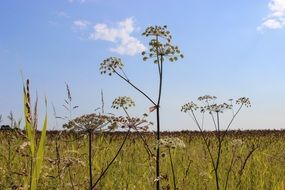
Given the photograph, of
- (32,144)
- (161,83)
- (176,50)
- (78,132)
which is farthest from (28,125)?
(176,50)

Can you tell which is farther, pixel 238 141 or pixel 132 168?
pixel 132 168

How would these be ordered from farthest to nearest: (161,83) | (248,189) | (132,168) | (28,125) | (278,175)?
(132,168) → (278,175) → (248,189) → (161,83) → (28,125)

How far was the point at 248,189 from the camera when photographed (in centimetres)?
541

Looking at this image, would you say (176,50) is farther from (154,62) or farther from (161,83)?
(161,83)

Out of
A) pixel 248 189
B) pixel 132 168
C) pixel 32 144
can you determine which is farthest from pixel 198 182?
pixel 32 144

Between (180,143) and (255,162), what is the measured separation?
5.20 metres

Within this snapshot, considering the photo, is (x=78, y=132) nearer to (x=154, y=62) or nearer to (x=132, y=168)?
(x=154, y=62)

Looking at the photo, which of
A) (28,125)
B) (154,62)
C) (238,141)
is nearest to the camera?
(28,125)

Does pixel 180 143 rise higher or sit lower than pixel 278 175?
higher

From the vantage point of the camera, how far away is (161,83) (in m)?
2.39

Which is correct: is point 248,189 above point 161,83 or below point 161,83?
below

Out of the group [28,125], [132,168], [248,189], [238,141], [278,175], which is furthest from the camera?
[132,168]

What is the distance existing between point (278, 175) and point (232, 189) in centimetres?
144

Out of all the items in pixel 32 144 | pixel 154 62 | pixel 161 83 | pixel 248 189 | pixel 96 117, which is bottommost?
pixel 248 189
